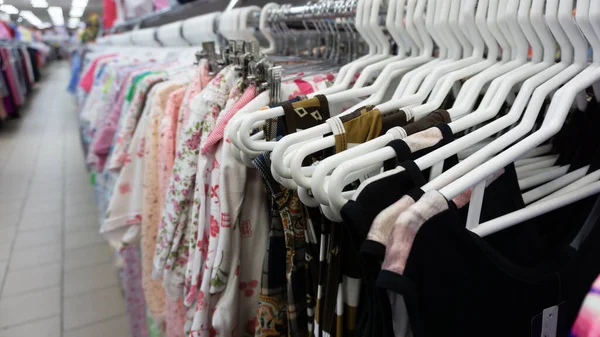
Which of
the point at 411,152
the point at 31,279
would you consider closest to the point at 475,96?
the point at 411,152

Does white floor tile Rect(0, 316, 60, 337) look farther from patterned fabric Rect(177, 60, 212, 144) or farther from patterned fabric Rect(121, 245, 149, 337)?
patterned fabric Rect(177, 60, 212, 144)

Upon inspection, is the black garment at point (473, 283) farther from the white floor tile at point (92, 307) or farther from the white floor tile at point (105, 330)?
the white floor tile at point (92, 307)

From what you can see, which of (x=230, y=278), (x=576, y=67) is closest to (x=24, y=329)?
(x=230, y=278)

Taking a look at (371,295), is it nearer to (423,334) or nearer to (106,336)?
(423,334)

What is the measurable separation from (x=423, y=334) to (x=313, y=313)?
0.27 m

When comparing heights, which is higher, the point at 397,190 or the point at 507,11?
the point at 507,11

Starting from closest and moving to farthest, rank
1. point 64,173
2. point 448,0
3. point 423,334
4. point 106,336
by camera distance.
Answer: point 423,334
point 448,0
point 106,336
point 64,173

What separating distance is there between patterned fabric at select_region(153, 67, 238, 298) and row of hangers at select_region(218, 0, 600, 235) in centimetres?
23

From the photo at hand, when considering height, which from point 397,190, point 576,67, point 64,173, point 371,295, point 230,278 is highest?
point 576,67

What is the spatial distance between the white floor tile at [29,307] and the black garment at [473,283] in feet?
6.41

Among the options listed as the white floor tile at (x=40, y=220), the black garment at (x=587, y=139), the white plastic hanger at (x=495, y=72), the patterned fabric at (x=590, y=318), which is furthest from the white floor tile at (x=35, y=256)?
the patterned fabric at (x=590, y=318)

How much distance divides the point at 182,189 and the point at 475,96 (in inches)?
23.5

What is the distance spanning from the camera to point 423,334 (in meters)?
0.41

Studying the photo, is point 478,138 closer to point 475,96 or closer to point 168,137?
point 475,96
